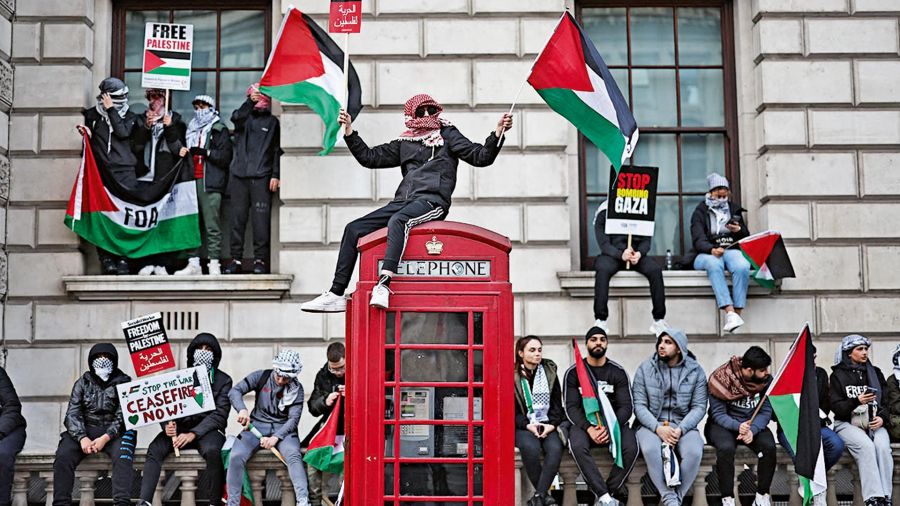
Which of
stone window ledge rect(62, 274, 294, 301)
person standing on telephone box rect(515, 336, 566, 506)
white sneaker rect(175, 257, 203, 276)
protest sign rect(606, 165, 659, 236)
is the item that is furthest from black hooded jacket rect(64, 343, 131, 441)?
protest sign rect(606, 165, 659, 236)

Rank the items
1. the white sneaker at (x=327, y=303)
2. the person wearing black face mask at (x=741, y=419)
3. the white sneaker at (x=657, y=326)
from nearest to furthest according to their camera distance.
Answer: the white sneaker at (x=327, y=303) < the person wearing black face mask at (x=741, y=419) < the white sneaker at (x=657, y=326)

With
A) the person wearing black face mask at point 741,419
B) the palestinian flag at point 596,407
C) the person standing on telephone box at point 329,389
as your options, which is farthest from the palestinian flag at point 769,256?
the person standing on telephone box at point 329,389

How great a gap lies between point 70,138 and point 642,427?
26.8 ft

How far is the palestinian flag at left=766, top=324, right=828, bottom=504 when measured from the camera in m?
11.1

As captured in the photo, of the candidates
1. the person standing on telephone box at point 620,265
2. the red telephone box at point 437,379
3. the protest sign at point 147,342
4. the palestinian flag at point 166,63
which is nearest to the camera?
the red telephone box at point 437,379

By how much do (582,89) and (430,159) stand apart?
1.64 meters

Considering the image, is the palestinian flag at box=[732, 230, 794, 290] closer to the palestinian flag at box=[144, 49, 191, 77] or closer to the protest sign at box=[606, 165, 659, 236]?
the protest sign at box=[606, 165, 659, 236]

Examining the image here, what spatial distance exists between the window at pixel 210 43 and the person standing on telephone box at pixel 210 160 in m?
0.59

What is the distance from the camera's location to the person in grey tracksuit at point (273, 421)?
11297 millimetres

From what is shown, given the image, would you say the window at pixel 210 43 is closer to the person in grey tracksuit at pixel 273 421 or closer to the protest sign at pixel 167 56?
the protest sign at pixel 167 56

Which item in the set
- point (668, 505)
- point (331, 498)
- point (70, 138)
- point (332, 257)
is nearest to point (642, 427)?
point (668, 505)

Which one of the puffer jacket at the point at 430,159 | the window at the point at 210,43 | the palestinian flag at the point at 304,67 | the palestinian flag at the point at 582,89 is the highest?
the window at the point at 210,43

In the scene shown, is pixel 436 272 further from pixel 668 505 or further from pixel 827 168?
pixel 827 168

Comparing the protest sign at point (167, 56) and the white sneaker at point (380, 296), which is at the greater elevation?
the protest sign at point (167, 56)
